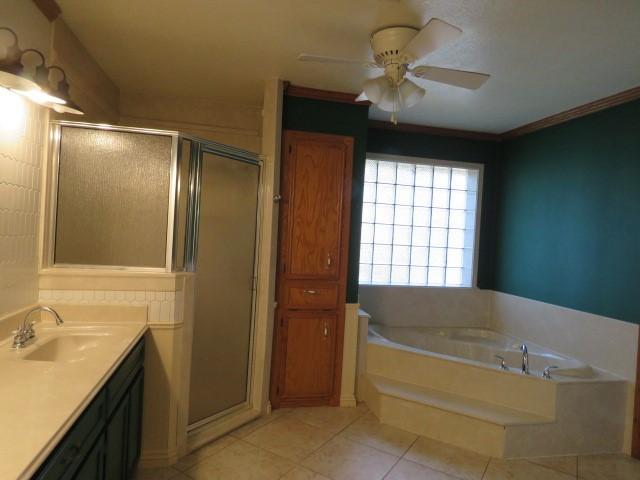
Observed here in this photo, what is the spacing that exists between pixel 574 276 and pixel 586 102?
138 centimetres

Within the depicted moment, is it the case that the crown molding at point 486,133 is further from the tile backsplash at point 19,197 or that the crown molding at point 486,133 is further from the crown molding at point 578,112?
the tile backsplash at point 19,197

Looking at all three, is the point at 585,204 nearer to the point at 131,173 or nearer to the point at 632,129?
the point at 632,129

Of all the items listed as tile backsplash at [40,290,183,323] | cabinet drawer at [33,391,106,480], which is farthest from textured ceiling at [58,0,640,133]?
cabinet drawer at [33,391,106,480]

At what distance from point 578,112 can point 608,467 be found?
2614 mm

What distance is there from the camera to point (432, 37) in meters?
1.67

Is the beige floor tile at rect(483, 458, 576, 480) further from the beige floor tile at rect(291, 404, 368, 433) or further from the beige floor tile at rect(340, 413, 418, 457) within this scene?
the beige floor tile at rect(291, 404, 368, 433)

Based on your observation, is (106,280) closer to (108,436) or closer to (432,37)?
(108,436)

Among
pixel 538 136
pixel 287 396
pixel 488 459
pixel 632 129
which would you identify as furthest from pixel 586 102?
pixel 287 396

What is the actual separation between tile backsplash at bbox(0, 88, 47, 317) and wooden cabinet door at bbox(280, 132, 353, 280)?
1.59 meters

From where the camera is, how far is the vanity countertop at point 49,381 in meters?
1.03

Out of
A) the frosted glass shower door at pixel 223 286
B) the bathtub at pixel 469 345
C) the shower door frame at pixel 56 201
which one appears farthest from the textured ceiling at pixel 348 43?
the bathtub at pixel 469 345

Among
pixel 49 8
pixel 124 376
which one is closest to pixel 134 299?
Answer: pixel 124 376

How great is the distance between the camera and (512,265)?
13.6 feet

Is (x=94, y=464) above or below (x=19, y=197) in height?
below
